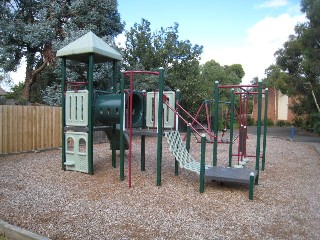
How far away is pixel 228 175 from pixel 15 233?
388cm

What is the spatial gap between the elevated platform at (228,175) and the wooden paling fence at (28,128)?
692 cm

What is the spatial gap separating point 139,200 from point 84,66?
11.0 metres

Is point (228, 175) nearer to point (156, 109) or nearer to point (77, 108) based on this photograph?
point (156, 109)

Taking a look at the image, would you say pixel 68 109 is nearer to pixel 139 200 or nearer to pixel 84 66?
pixel 139 200

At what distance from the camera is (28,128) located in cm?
1054

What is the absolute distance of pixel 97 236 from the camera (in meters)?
3.74

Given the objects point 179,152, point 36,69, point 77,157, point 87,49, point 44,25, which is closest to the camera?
point 179,152

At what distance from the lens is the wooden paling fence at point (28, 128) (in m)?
9.78

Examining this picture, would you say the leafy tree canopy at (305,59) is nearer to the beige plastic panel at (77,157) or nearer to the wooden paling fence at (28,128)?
the wooden paling fence at (28,128)

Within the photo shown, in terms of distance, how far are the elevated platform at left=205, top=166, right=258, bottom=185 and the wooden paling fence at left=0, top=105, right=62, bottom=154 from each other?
22.7ft

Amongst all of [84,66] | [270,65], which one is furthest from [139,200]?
[270,65]

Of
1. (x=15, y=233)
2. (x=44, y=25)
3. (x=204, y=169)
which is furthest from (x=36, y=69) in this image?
(x=15, y=233)

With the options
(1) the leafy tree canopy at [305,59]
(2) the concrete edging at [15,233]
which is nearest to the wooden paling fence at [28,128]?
(2) the concrete edging at [15,233]

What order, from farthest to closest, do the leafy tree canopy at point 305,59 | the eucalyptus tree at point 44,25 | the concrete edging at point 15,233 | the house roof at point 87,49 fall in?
the leafy tree canopy at point 305,59, the eucalyptus tree at point 44,25, the house roof at point 87,49, the concrete edging at point 15,233
